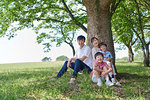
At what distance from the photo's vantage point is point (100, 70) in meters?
5.92

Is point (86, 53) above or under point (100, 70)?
above

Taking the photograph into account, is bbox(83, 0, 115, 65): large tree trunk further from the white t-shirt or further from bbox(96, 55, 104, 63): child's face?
bbox(96, 55, 104, 63): child's face

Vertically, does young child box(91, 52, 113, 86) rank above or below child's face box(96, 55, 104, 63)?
below

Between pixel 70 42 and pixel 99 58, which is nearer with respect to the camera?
pixel 99 58

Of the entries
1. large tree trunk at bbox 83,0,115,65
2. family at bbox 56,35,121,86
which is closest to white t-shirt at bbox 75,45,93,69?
family at bbox 56,35,121,86

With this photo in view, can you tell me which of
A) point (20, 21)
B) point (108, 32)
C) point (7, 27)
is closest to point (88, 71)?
point (108, 32)

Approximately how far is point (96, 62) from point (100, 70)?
0.33m

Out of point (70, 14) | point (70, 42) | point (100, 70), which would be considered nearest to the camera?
point (100, 70)

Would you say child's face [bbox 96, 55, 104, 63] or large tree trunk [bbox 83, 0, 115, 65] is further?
large tree trunk [bbox 83, 0, 115, 65]

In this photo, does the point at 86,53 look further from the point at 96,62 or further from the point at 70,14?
the point at 70,14

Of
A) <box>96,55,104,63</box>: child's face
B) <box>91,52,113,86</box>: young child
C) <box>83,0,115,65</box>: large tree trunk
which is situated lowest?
<box>91,52,113,86</box>: young child

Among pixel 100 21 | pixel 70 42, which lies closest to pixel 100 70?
pixel 100 21

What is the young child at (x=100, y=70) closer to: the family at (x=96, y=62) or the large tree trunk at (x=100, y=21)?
the family at (x=96, y=62)

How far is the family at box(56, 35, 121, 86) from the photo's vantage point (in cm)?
589
